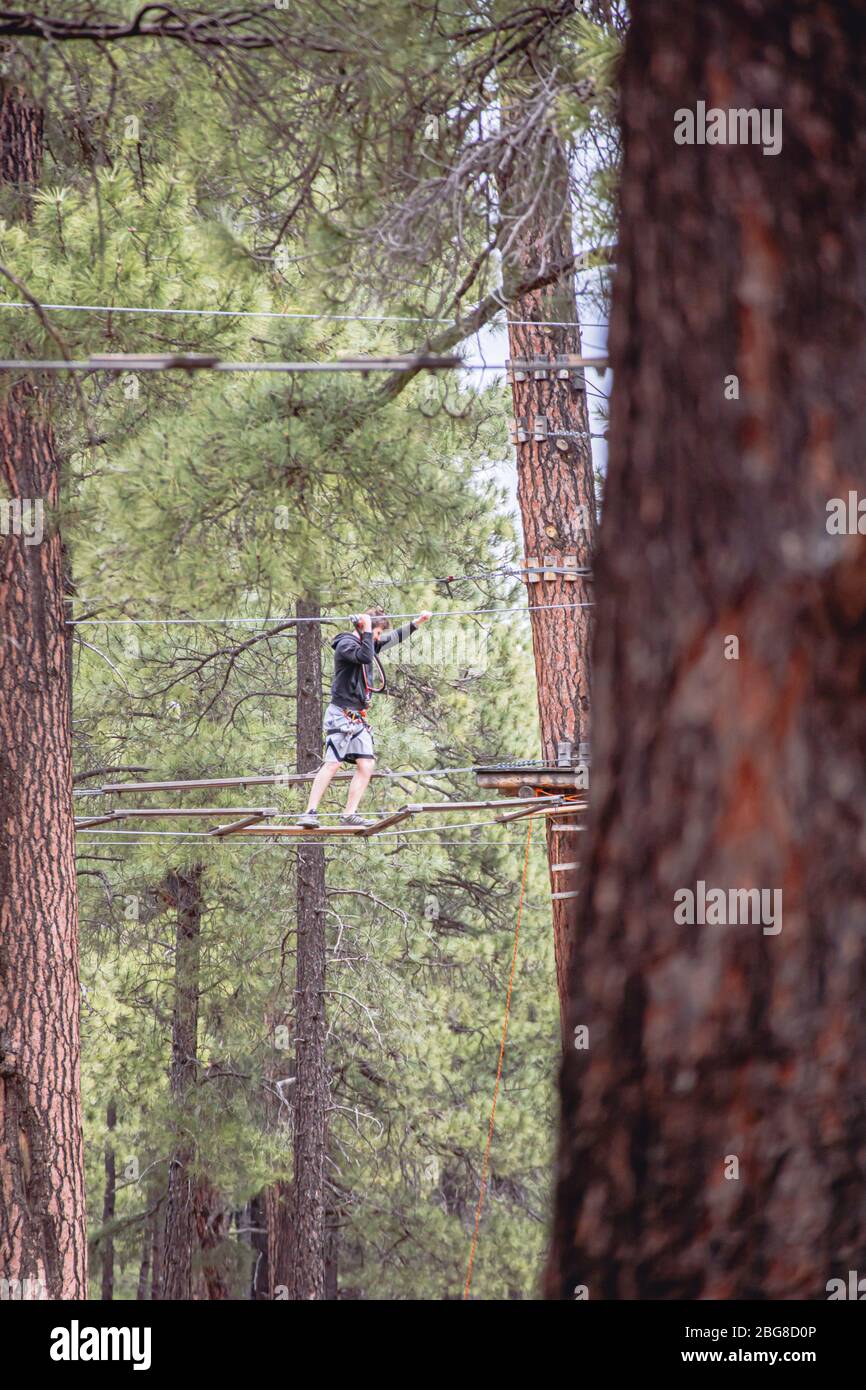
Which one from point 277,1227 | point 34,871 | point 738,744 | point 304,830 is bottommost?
point 277,1227

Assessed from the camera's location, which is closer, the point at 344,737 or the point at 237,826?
the point at 237,826

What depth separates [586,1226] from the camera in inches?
66.0

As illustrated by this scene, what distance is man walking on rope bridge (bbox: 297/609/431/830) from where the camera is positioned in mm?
7832

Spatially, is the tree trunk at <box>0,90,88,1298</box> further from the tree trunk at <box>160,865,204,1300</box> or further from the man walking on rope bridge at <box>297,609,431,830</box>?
the tree trunk at <box>160,865,204,1300</box>

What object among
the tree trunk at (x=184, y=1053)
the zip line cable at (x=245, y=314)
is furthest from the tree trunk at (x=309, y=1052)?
the zip line cable at (x=245, y=314)

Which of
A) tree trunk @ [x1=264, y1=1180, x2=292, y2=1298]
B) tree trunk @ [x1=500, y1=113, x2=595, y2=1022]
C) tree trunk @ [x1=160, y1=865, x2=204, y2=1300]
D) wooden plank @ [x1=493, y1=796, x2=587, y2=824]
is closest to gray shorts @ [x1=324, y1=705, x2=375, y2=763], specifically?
tree trunk @ [x1=500, y1=113, x2=595, y2=1022]

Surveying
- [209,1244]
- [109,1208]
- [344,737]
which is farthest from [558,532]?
[109,1208]

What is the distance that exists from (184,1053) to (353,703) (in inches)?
268

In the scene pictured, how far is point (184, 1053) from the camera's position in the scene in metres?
13.6

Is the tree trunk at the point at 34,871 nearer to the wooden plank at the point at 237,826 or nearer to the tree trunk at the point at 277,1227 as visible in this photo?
the wooden plank at the point at 237,826

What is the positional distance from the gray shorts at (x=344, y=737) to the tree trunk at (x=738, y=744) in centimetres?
640

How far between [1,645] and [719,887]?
5.30 meters

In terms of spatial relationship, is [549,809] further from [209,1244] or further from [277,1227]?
[277,1227]

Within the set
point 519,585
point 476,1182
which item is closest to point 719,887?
point 519,585
